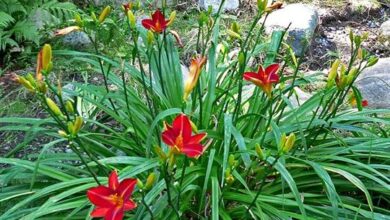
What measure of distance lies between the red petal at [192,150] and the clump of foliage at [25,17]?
241 cm

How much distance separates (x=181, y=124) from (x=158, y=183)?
422mm

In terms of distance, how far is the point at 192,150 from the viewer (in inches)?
61.8

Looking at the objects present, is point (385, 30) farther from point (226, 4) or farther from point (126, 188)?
point (126, 188)

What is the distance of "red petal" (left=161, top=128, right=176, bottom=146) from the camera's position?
1581 mm

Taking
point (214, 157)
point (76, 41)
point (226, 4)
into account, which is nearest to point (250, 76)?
point (214, 157)

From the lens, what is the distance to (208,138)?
222 centimetres

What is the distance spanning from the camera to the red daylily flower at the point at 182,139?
157cm

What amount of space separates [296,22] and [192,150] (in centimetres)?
303

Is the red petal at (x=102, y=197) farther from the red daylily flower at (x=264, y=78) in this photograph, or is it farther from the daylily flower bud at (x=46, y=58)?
the red daylily flower at (x=264, y=78)

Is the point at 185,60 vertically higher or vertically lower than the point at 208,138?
lower

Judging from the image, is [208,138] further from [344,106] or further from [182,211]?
[344,106]

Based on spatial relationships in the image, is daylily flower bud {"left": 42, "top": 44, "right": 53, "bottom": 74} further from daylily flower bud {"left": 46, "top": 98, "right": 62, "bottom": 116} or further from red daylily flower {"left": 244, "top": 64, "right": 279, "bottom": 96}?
red daylily flower {"left": 244, "top": 64, "right": 279, "bottom": 96}

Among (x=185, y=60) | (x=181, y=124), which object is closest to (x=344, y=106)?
(x=185, y=60)

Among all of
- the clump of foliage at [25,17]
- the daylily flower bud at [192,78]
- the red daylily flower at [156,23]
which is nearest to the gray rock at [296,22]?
the clump of foliage at [25,17]
